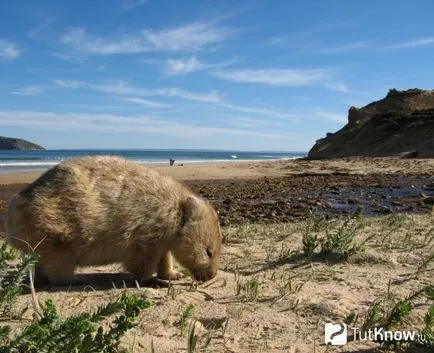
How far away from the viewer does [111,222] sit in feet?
12.8

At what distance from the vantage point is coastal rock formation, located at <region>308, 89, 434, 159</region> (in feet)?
94.8

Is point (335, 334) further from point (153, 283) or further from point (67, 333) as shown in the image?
point (153, 283)

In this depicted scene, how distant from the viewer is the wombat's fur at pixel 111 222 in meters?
3.74

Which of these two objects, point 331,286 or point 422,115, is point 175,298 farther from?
point 422,115

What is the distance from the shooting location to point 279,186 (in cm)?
1334

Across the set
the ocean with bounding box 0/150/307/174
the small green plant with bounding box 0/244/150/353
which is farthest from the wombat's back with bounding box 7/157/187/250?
the ocean with bounding box 0/150/307/174

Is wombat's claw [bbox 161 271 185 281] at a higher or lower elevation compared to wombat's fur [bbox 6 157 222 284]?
lower

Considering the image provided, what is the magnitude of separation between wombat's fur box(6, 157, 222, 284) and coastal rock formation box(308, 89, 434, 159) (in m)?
22.9

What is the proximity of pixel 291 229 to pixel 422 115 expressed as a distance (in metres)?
30.0


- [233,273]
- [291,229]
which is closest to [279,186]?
[291,229]

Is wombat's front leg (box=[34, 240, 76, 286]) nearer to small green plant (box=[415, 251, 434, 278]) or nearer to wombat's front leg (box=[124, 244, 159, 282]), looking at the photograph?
wombat's front leg (box=[124, 244, 159, 282])

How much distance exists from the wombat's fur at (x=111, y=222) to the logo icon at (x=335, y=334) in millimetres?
1602

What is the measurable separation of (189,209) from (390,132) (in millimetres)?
31297

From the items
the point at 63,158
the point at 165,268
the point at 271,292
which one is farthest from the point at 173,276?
the point at 63,158
